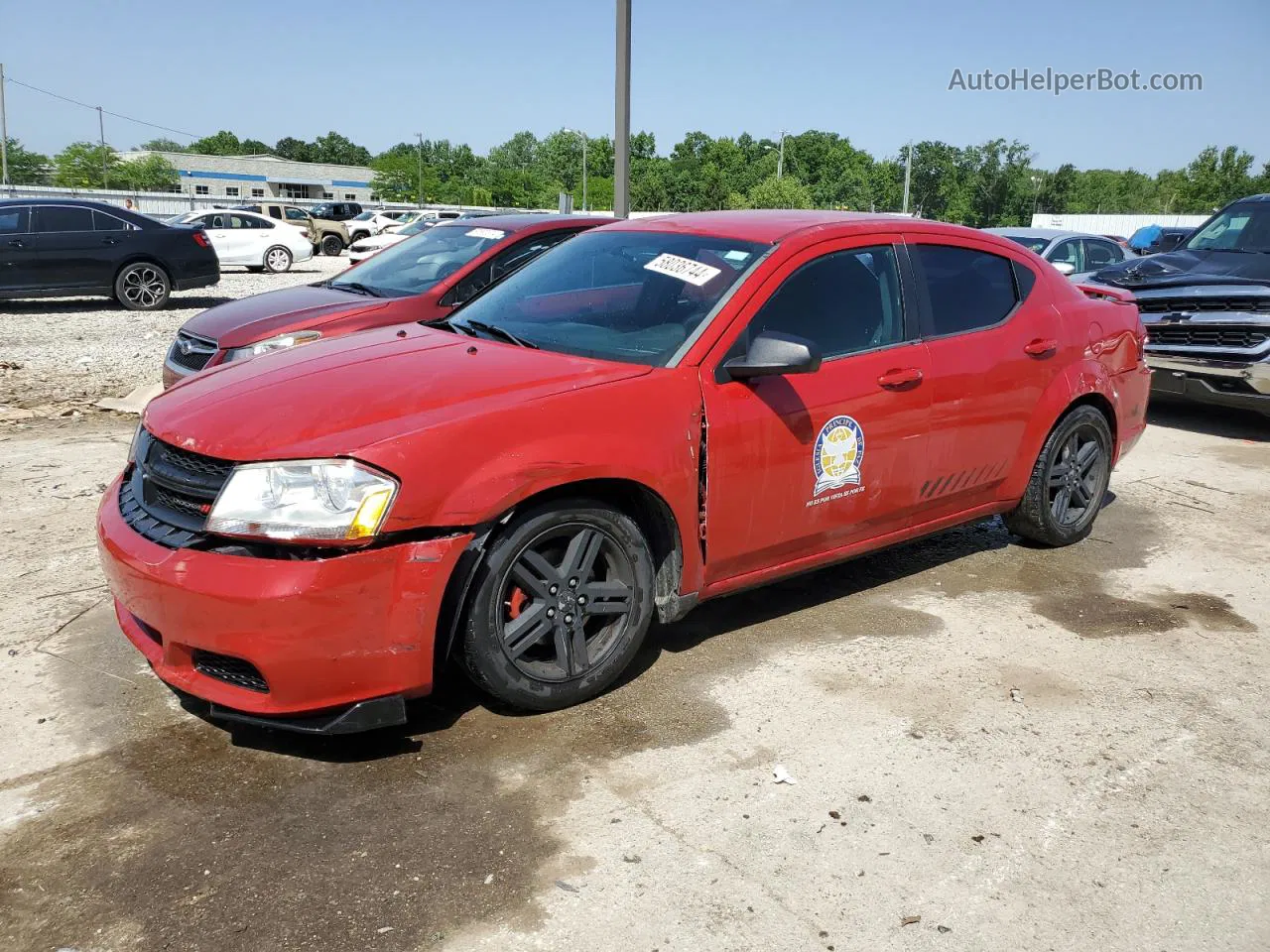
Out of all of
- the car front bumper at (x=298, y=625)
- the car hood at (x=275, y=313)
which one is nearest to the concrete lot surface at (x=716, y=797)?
the car front bumper at (x=298, y=625)

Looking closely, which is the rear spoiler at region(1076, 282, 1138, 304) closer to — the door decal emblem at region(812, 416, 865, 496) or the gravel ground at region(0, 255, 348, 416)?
the door decal emblem at region(812, 416, 865, 496)

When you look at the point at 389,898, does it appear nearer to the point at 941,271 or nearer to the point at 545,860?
the point at 545,860

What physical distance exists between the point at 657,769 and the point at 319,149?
571ft

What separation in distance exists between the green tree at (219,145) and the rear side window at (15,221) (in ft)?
526

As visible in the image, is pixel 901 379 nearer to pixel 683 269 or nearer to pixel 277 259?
pixel 683 269

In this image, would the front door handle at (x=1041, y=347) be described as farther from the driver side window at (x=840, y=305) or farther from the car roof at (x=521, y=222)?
the car roof at (x=521, y=222)

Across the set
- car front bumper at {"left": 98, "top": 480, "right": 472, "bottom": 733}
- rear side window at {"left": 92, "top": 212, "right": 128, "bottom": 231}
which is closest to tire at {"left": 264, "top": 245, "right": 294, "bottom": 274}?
rear side window at {"left": 92, "top": 212, "right": 128, "bottom": 231}

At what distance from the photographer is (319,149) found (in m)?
163

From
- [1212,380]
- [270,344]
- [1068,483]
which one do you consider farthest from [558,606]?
[1212,380]

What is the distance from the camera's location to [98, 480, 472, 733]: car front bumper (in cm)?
295

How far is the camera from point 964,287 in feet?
15.7

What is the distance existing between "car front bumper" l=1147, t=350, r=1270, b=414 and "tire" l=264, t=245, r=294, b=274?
2073 cm

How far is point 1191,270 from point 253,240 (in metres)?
20.6

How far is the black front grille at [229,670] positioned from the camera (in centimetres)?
308
